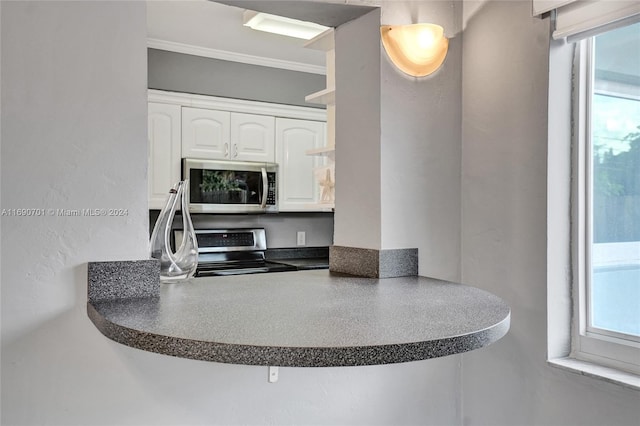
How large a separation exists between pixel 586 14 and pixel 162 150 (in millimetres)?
2743

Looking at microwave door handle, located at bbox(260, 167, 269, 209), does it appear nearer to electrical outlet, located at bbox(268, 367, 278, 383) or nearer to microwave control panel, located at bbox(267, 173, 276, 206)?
microwave control panel, located at bbox(267, 173, 276, 206)

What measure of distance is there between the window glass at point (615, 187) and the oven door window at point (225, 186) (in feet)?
8.41

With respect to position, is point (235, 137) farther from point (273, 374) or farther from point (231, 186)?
point (273, 374)

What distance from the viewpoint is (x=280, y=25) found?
3.10 m

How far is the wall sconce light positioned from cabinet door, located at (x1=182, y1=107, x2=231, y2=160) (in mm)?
2237

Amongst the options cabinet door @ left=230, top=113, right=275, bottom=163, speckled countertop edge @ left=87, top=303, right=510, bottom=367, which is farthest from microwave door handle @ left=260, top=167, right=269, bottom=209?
speckled countertop edge @ left=87, top=303, right=510, bottom=367

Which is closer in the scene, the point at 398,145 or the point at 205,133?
the point at 398,145

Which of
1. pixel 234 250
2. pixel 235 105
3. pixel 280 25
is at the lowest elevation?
pixel 234 250

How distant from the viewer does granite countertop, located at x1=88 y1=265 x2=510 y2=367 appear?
0.88 metres

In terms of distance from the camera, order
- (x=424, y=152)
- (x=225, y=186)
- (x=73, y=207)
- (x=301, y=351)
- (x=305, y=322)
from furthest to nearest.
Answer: (x=225, y=186) < (x=424, y=152) < (x=73, y=207) < (x=305, y=322) < (x=301, y=351)

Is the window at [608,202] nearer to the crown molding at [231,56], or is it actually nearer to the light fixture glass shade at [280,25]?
the light fixture glass shade at [280,25]

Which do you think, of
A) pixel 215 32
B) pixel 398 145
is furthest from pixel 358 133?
pixel 215 32

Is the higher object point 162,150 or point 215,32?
point 215,32

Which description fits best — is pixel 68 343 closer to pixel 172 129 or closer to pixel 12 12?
pixel 12 12
